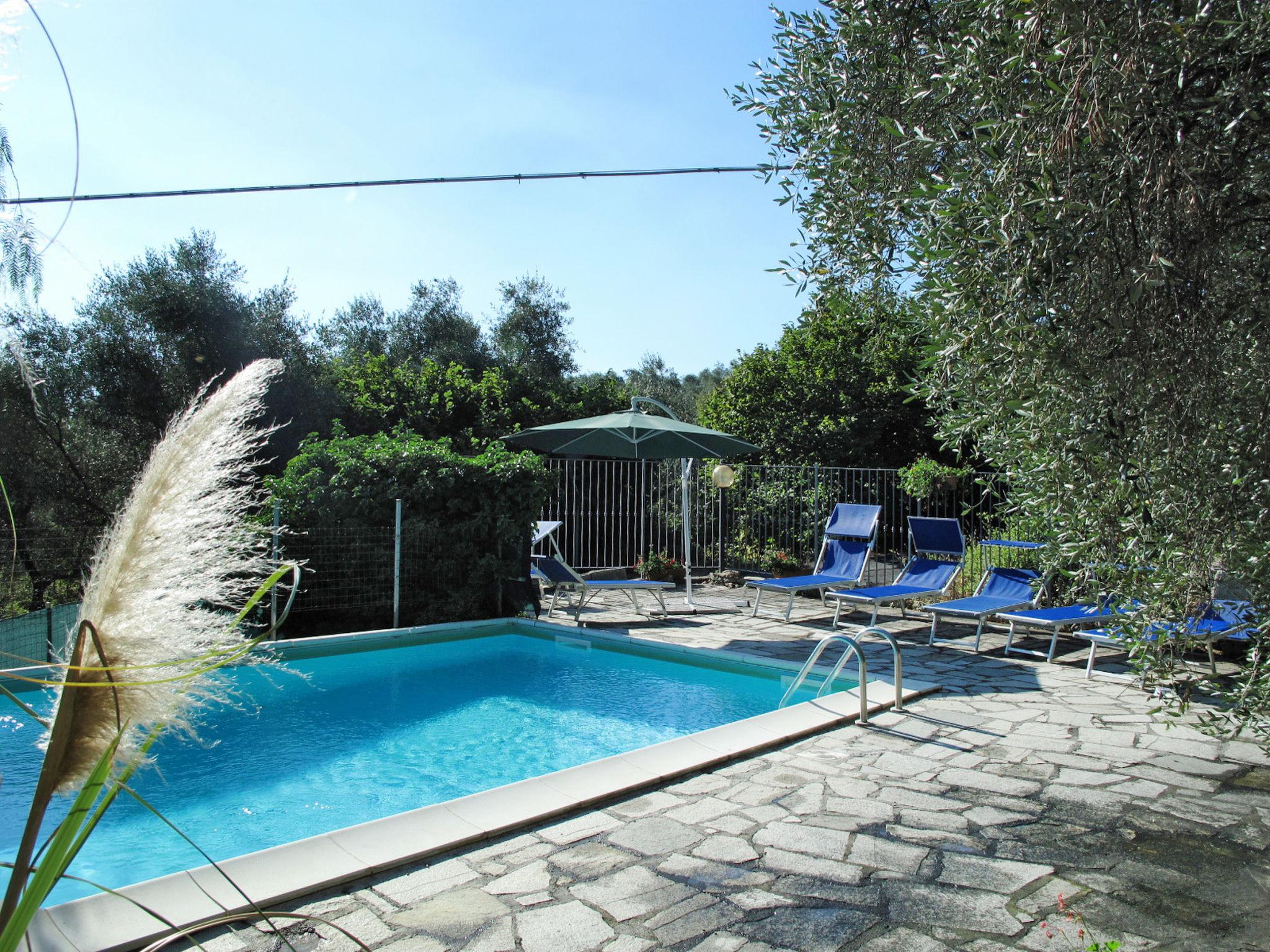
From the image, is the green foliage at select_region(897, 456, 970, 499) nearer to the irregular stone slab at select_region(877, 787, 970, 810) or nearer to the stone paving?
the stone paving

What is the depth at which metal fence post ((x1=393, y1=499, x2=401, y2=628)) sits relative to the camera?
27.8 ft

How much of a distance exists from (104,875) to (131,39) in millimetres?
3572

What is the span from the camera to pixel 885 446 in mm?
19812

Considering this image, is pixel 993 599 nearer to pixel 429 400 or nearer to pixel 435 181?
pixel 435 181

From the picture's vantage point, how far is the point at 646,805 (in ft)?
12.0

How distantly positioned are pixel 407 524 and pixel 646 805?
5753 mm

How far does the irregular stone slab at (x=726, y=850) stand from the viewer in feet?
10.1

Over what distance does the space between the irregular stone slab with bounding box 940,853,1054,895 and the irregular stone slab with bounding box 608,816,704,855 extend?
94cm

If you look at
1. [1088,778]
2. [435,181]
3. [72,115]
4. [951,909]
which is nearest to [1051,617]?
[1088,778]

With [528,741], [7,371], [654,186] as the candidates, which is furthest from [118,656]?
[7,371]

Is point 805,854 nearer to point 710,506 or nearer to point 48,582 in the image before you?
point 48,582

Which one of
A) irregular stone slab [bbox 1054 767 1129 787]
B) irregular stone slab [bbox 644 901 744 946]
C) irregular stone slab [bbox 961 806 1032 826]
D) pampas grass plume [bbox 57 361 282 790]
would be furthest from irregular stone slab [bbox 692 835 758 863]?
pampas grass plume [bbox 57 361 282 790]

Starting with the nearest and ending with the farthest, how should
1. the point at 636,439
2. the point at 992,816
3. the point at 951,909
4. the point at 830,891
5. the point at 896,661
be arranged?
the point at 951,909, the point at 830,891, the point at 992,816, the point at 896,661, the point at 636,439

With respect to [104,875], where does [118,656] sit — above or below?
above
